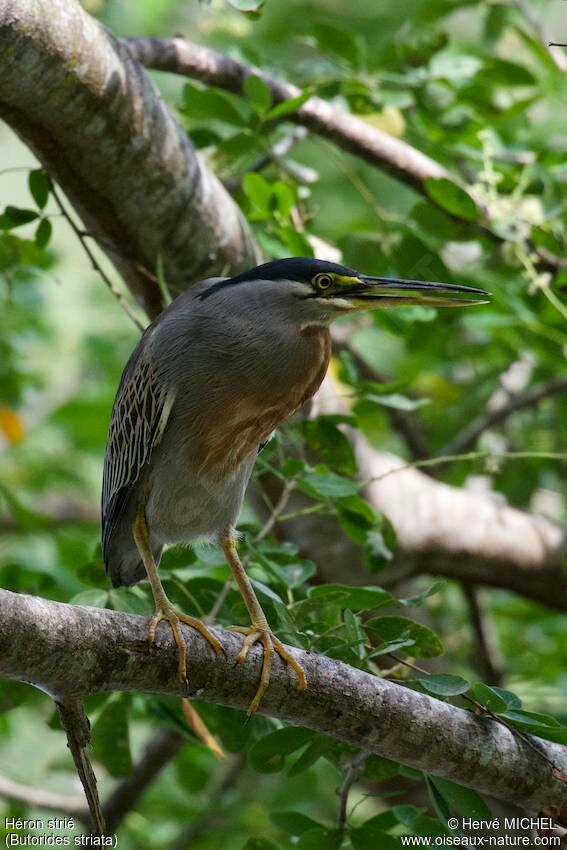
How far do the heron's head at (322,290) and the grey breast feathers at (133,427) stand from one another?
1.13 feet

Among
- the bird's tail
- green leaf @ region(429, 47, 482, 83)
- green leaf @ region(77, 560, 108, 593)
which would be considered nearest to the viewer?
the bird's tail

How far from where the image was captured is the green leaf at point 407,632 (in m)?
2.66

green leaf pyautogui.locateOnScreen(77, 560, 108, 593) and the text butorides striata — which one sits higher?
the text butorides striata

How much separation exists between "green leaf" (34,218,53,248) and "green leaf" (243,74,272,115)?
0.78m

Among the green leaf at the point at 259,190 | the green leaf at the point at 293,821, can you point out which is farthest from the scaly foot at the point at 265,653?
the green leaf at the point at 259,190

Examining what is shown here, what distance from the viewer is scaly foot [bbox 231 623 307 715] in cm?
247

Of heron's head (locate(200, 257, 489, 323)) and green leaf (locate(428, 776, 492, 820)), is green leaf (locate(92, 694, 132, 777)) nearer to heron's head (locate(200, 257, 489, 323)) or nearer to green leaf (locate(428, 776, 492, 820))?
green leaf (locate(428, 776, 492, 820))

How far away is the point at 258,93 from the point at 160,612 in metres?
1.79

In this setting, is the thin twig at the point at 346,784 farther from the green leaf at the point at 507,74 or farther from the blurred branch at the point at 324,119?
the green leaf at the point at 507,74

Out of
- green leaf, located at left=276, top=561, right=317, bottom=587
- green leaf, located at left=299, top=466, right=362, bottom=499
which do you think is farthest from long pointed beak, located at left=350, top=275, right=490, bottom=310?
green leaf, located at left=276, top=561, right=317, bottom=587

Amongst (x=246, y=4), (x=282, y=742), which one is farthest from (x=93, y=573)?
(x=246, y=4)

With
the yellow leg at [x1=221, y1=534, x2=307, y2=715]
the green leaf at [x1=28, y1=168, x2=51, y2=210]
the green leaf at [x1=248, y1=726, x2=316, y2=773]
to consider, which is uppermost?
the green leaf at [x1=28, y1=168, x2=51, y2=210]

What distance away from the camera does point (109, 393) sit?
597 centimetres

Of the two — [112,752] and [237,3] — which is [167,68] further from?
[112,752]
